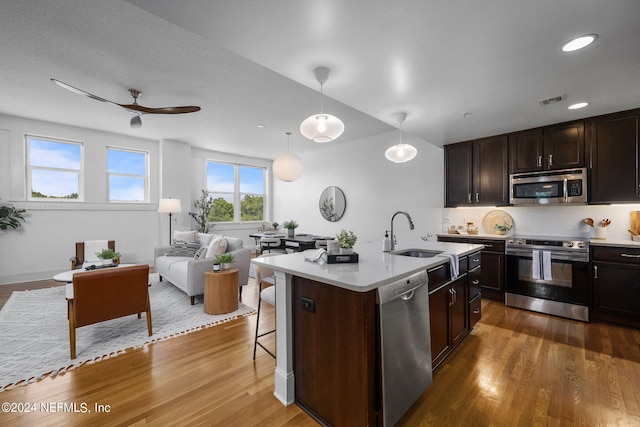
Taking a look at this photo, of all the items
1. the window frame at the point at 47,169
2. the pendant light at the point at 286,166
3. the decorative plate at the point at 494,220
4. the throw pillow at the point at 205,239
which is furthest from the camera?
the window frame at the point at 47,169

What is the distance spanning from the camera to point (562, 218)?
3660 mm

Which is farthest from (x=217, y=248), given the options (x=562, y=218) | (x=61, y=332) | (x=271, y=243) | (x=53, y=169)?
(x=562, y=218)

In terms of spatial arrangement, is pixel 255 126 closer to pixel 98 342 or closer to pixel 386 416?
pixel 98 342

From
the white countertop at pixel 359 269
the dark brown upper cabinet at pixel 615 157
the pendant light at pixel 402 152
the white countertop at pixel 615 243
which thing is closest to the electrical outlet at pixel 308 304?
the white countertop at pixel 359 269

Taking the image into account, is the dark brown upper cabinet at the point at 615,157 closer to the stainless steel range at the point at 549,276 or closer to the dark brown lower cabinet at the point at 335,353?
the stainless steel range at the point at 549,276

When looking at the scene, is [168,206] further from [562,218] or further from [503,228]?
[562,218]

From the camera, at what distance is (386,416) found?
1.41m

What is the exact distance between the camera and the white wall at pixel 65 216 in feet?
15.1

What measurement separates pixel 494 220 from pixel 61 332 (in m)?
5.79

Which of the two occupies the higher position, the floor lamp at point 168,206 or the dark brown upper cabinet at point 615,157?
the dark brown upper cabinet at point 615,157

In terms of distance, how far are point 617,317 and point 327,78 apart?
4.02 metres

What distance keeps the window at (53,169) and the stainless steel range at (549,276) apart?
7.74 metres

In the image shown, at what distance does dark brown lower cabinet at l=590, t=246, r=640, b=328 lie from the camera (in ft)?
9.17

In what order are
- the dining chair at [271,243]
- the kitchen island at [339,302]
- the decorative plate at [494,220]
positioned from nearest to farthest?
the kitchen island at [339,302], the decorative plate at [494,220], the dining chair at [271,243]
